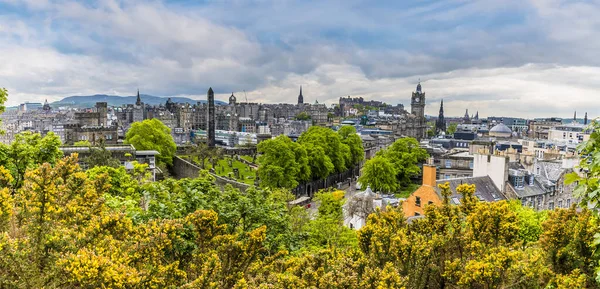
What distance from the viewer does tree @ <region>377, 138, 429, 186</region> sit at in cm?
5122

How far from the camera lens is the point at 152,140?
48875mm

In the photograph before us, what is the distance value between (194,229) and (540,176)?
34395mm

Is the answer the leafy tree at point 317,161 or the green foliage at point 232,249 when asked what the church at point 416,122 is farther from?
the green foliage at point 232,249

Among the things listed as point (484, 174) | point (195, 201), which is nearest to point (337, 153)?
point (484, 174)

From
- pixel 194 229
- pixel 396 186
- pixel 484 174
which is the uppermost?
pixel 194 229

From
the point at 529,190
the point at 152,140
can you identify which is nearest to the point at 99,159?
the point at 152,140

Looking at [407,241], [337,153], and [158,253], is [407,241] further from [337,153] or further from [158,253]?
[337,153]

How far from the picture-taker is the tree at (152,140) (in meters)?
47.4

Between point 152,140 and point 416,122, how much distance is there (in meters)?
99.8

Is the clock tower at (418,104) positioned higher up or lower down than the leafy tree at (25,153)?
higher up

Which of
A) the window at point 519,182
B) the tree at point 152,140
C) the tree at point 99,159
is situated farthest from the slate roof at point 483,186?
the tree at point 152,140

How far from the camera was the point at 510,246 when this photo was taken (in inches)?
360

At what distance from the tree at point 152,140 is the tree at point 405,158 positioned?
79.9 feet

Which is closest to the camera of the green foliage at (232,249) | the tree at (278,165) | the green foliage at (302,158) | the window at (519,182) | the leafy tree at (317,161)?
the green foliage at (232,249)
